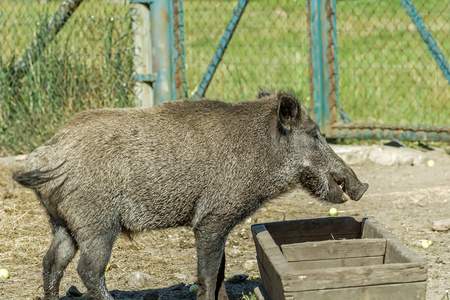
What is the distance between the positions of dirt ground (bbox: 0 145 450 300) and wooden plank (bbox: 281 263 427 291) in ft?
3.34

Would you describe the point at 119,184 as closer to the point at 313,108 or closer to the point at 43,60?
the point at 313,108

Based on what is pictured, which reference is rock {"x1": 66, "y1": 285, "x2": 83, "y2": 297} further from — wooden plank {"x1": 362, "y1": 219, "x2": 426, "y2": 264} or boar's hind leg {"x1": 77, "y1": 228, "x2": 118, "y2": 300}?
wooden plank {"x1": 362, "y1": 219, "x2": 426, "y2": 264}

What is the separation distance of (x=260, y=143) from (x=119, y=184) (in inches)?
40.4

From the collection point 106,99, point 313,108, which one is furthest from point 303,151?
point 106,99

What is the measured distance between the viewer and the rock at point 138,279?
478 centimetres

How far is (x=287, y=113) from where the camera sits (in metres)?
4.52

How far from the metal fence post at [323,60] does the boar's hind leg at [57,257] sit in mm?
3966

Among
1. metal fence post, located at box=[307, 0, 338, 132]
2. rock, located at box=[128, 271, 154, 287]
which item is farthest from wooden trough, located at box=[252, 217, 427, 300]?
metal fence post, located at box=[307, 0, 338, 132]

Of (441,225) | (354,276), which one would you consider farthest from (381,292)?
(441,225)

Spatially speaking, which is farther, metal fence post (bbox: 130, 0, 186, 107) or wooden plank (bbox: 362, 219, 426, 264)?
metal fence post (bbox: 130, 0, 186, 107)

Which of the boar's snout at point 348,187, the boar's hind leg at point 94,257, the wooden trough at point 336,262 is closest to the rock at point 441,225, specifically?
the boar's snout at point 348,187

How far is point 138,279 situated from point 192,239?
103cm

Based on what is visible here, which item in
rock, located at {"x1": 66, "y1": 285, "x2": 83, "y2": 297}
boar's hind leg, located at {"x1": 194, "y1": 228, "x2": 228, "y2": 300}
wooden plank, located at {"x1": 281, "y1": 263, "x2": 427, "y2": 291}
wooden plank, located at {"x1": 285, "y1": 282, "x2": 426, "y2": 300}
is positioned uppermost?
wooden plank, located at {"x1": 281, "y1": 263, "x2": 427, "y2": 291}

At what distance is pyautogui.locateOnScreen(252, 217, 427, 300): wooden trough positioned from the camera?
10.7 feet
